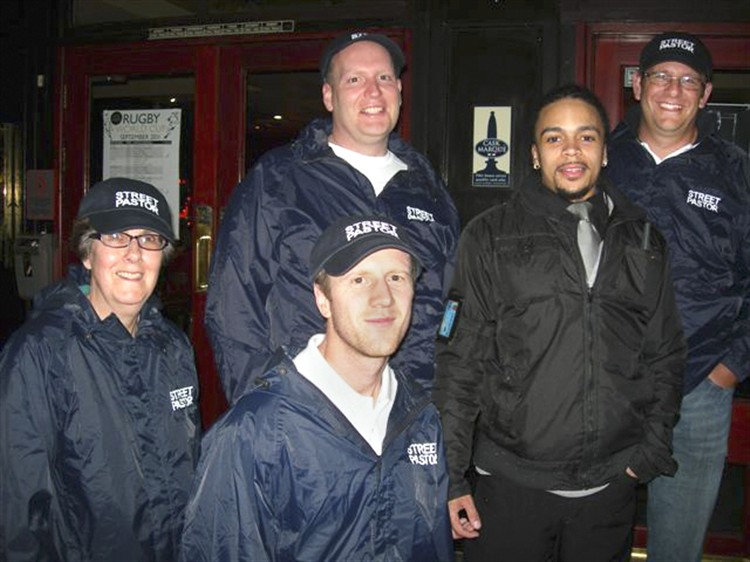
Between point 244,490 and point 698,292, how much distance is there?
6.55ft

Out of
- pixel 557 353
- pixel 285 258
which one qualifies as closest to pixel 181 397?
pixel 285 258

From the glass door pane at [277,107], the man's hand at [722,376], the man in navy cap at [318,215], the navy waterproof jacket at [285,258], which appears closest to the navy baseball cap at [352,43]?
the man in navy cap at [318,215]

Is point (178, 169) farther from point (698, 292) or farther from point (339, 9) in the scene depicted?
point (698, 292)

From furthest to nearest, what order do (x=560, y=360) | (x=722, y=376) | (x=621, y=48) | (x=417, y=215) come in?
(x=621, y=48) → (x=722, y=376) → (x=417, y=215) → (x=560, y=360)

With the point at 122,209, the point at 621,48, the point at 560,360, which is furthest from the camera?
the point at 621,48

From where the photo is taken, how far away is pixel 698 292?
2699mm

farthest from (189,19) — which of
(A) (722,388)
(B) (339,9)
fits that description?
(A) (722,388)

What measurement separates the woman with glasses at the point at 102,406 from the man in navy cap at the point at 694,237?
75.3 inches

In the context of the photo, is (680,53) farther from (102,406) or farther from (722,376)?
(102,406)

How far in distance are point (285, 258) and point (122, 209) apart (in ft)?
1.96

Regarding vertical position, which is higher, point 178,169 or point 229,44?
point 229,44

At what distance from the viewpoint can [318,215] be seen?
250cm

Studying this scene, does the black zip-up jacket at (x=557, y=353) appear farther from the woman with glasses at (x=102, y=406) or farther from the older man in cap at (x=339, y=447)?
the woman with glasses at (x=102, y=406)

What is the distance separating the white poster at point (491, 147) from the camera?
371cm
